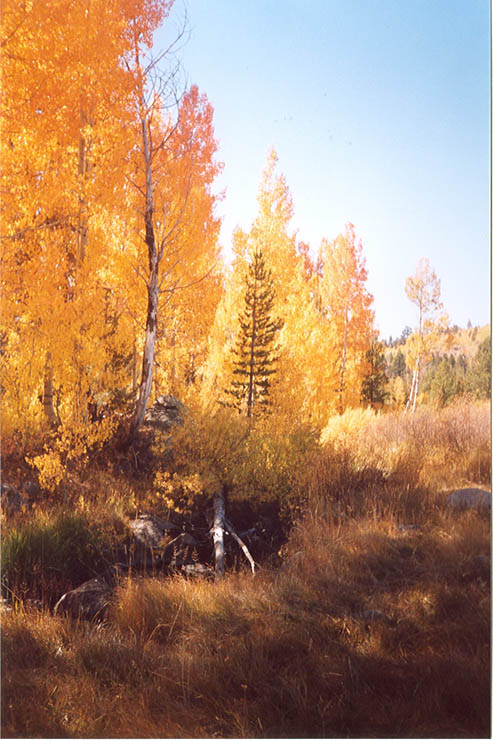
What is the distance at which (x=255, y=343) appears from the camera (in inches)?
293

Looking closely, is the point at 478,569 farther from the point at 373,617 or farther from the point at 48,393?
the point at 48,393

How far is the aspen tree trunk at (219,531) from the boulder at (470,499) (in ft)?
6.29

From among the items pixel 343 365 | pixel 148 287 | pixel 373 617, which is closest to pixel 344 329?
pixel 343 365

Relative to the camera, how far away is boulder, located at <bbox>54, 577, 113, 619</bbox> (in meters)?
3.66

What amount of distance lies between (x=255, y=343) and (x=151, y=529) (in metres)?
3.33

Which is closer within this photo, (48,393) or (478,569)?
(478,569)

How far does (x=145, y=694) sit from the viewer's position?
2.51 m

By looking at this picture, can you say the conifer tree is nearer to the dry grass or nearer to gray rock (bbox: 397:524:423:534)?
gray rock (bbox: 397:524:423:534)

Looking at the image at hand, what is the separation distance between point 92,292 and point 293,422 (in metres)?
3.10

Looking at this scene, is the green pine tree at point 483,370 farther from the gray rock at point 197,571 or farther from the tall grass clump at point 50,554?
the tall grass clump at point 50,554

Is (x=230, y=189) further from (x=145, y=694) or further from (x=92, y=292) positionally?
(x=145, y=694)

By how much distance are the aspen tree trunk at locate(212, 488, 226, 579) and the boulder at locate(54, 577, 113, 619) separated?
→ 89 cm

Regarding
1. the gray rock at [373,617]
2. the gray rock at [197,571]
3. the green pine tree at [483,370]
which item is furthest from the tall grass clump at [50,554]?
the green pine tree at [483,370]

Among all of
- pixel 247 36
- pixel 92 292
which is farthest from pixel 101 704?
pixel 92 292
